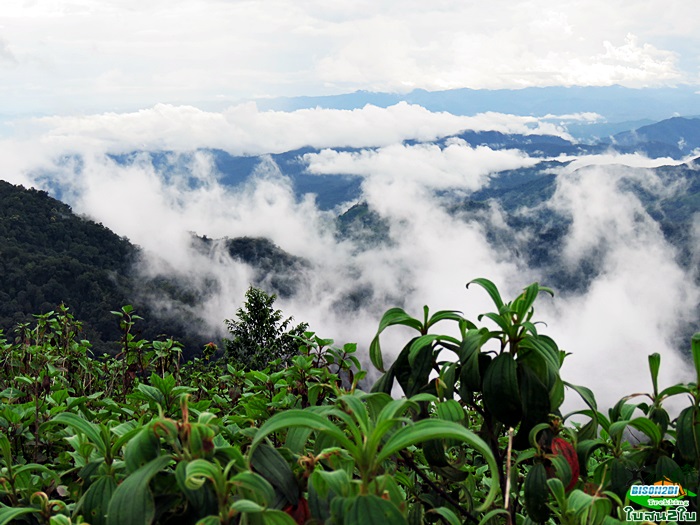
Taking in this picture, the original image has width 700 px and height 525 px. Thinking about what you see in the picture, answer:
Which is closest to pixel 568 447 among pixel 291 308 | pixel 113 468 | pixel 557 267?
pixel 113 468

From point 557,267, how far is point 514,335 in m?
209

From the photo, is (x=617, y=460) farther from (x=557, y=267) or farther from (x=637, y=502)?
(x=557, y=267)

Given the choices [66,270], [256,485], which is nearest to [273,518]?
[256,485]

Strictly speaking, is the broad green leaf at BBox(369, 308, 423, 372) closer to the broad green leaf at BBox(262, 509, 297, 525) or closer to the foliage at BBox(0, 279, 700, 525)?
the foliage at BBox(0, 279, 700, 525)

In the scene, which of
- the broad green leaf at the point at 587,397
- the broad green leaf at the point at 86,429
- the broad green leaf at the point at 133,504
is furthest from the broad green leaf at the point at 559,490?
the broad green leaf at the point at 86,429

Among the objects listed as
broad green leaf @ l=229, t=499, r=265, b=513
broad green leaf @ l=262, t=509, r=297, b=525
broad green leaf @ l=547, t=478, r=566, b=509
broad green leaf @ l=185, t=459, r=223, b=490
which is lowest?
broad green leaf @ l=547, t=478, r=566, b=509

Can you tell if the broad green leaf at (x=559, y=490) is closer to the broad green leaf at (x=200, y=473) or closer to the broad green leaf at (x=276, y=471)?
the broad green leaf at (x=276, y=471)

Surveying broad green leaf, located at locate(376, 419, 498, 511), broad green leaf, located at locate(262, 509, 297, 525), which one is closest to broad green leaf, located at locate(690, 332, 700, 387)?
broad green leaf, located at locate(376, 419, 498, 511)

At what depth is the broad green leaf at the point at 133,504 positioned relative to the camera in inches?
32.6

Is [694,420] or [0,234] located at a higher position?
[0,234]

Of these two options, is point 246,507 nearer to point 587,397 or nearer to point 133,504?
point 133,504

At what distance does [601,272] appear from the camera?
195625 millimetres

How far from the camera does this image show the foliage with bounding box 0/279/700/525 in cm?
86

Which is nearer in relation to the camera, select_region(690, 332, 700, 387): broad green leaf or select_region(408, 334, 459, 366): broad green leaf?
select_region(690, 332, 700, 387): broad green leaf
